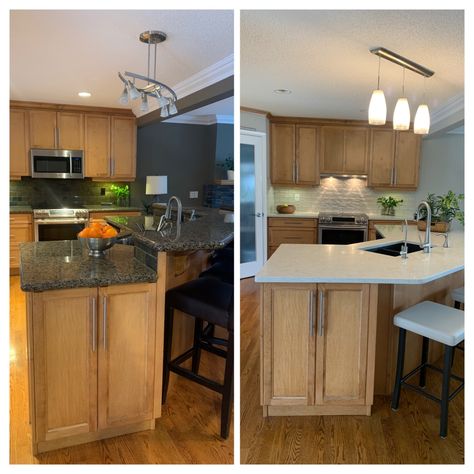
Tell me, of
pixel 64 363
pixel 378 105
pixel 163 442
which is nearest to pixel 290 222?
pixel 378 105

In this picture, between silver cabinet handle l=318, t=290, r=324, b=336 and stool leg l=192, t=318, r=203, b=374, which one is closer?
silver cabinet handle l=318, t=290, r=324, b=336

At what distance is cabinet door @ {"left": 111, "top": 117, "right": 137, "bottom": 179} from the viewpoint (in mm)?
5535

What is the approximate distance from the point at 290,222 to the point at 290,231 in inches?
4.4

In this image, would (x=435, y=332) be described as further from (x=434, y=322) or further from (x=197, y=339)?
(x=197, y=339)

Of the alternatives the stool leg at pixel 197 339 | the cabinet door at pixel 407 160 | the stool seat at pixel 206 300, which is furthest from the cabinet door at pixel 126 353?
the cabinet door at pixel 407 160

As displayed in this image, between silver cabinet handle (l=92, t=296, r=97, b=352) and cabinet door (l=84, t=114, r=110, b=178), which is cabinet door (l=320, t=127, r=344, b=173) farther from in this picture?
silver cabinet handle (l=92, t=296, r=97, b=352)

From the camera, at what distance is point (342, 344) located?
2.09 metres

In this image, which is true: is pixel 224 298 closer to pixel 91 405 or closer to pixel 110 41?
pixel 91 405

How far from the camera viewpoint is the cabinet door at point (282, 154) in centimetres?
549

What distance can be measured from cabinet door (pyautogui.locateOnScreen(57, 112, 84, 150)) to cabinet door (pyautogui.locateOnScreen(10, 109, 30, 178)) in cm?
37

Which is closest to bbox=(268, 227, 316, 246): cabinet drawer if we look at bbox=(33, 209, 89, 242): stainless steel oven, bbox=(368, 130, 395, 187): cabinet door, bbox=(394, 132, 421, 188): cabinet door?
bbox=(368, 130, 395, 187): cabinet door

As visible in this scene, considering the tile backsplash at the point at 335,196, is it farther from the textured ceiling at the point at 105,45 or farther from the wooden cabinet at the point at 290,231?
the textured ceiling at the point at 105,45

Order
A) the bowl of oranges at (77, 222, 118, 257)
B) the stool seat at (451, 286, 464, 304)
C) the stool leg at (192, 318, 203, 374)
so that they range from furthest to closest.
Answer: the stool seat at (451, 286, 464, 304) → the stool leg at (192, 318, 203, 374) → the bowl of oranges at (77, 222, 118, 257)
